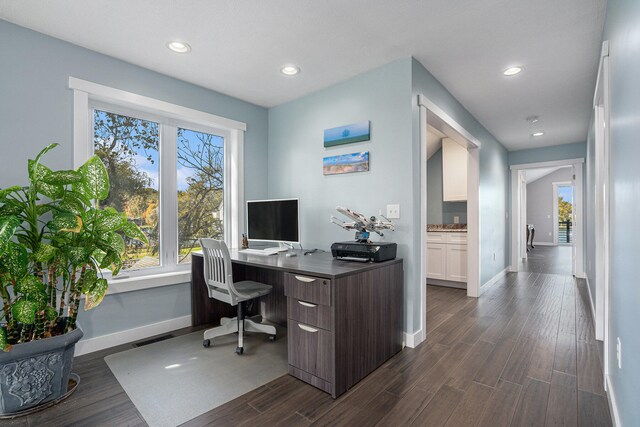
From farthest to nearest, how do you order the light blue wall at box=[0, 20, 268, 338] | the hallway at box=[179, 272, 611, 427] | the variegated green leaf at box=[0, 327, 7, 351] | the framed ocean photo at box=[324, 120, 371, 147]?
the framed ocean photo at box=[324, 120, 371, 147], the light blue wall at box=[0, 20, 268, 338], the hallway at box=[179, 272, 611, 427], the variegated green leaf at box=[0, 327, 7, 351]

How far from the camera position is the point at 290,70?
9.32 ft

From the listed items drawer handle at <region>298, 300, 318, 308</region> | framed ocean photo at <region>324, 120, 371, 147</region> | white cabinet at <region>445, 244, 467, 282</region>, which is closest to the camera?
drawer handle at <region>298, 300, 318, 308</region>

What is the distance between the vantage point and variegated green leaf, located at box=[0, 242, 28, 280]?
1659mm

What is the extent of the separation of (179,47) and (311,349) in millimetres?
2478

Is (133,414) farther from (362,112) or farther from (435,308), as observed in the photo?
(435,308)

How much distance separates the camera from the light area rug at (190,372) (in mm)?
1801

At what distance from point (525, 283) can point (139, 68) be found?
5.96 meters

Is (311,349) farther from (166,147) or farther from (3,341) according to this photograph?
(166,147)

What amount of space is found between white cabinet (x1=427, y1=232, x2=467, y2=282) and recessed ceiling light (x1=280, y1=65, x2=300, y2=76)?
325cm

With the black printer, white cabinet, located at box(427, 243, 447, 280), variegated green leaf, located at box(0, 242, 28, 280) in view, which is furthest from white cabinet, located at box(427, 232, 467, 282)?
variegated green leaf, located at box(0, 242, 28, 280)

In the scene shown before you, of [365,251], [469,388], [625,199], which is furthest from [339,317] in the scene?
[625,199]

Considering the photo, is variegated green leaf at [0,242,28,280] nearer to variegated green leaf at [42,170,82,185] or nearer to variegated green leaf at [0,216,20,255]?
variegated green leaf at [0,216,20,255]

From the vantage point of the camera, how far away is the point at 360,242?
2.42 metres

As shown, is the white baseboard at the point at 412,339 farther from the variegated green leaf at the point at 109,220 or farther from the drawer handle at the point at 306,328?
the variegated green leaf at the point at 109,220
